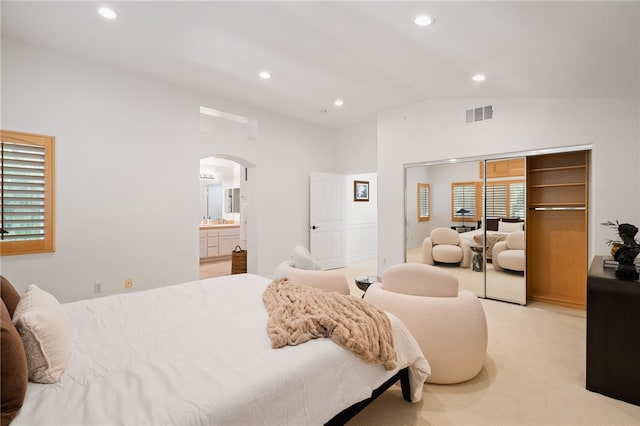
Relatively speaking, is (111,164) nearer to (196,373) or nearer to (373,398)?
(196,373)

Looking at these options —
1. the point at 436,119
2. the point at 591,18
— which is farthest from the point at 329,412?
the point at 436,119

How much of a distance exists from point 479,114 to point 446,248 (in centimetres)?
198

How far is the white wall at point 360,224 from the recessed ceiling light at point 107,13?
511 cm

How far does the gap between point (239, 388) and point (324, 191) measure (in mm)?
5339

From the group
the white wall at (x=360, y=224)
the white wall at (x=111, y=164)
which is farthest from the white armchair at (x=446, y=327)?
the white wall at (x=360, y=224)

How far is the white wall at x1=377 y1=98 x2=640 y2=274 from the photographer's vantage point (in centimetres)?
337

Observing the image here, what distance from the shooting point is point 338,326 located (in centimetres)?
166

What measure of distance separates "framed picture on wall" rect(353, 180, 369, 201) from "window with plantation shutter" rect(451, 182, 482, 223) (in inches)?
121

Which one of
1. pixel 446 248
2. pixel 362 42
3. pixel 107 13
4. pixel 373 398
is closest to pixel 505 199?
pixel 446 248

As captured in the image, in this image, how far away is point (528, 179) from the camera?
4.23 m

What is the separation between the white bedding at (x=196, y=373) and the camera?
→ 3.68 feet

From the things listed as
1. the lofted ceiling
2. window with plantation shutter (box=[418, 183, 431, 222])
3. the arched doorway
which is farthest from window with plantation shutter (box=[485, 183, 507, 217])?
the arched doorway

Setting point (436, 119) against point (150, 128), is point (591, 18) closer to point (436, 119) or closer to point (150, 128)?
point (436, 119)

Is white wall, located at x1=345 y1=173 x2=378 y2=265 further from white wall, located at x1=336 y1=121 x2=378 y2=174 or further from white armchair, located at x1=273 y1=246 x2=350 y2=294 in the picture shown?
white armchair, located at x1=273 y1=246 x2=350 y2=294
